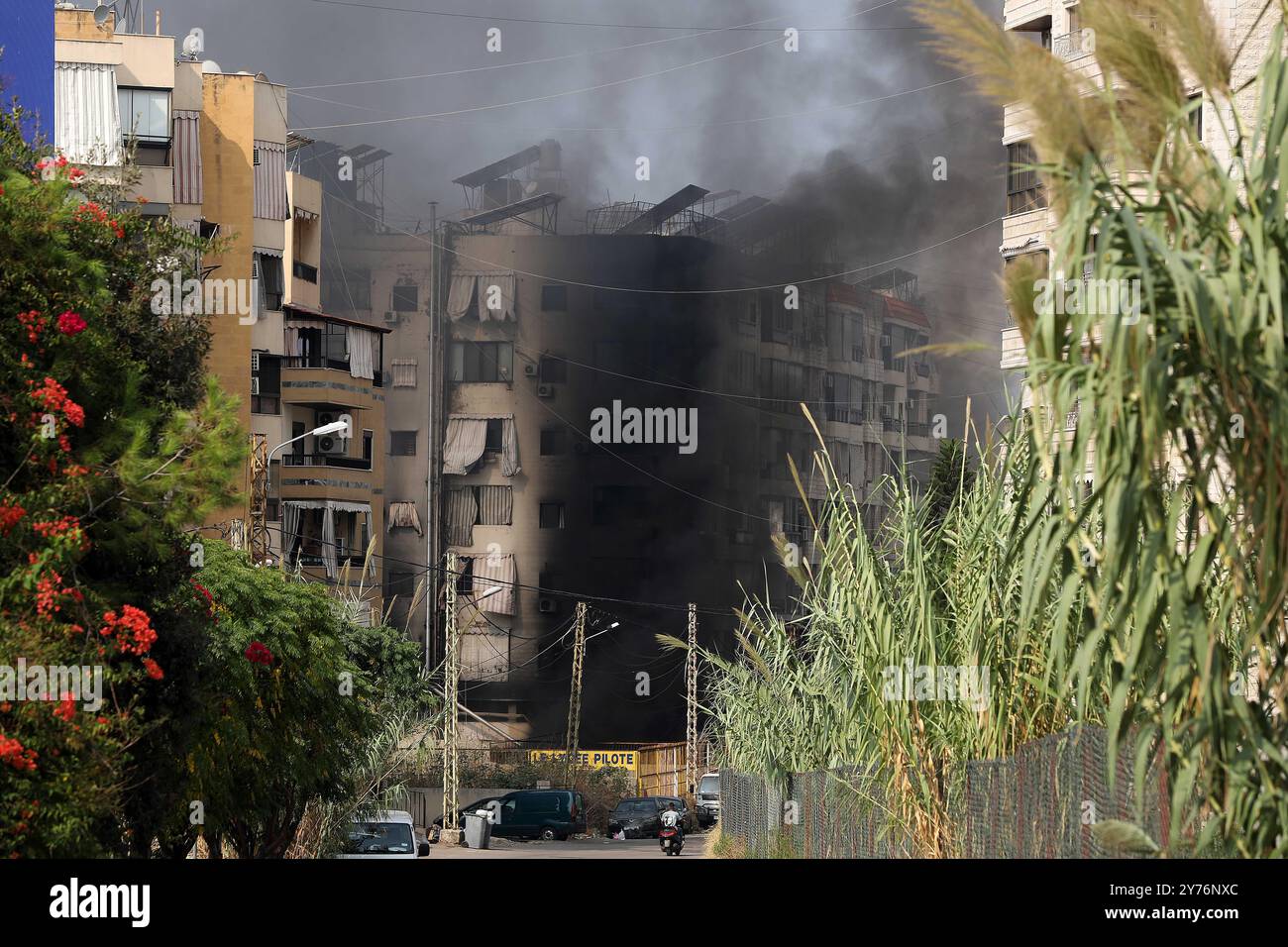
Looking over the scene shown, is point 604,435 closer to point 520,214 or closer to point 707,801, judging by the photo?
point 520,214

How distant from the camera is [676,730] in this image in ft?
270

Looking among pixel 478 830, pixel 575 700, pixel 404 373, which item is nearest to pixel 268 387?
pixel 478 830

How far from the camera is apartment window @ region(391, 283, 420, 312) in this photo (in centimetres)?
8712

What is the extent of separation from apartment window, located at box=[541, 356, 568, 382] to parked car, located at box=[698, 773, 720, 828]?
30.8 meters

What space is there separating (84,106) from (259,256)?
7509mm

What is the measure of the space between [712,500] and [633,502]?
5.25 metres

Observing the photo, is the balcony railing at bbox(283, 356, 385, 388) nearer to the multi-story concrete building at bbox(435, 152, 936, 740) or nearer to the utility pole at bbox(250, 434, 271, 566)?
the multi-story concrete building at bbox(435, 152, 936, 740)

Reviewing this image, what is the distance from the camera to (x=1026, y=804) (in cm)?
927

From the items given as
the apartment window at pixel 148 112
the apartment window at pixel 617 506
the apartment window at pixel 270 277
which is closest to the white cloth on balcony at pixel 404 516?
the apartment window at pixel 617 506

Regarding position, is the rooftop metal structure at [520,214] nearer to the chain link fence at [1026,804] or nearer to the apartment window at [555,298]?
the apartment window at [555,298]


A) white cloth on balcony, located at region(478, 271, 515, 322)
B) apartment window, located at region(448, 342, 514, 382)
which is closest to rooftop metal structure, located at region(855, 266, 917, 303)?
white cloth on balcony, located at region(478, 271, 515, 322)
